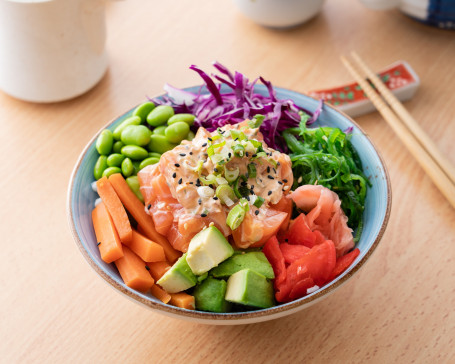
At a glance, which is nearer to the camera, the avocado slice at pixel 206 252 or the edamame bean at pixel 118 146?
the avocado slice at pixel 206 252

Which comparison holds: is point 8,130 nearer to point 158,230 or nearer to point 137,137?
point 137,137

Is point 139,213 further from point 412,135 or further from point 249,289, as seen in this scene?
point 412,135

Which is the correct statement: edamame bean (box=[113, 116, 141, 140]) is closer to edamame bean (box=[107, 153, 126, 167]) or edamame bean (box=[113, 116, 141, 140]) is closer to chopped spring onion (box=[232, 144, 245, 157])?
edamame bean (box=[107, 153, 126, 167])

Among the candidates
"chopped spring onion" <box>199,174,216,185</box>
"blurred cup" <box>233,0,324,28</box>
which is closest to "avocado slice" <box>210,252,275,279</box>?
"chopped spring onion" <box>199,174,216,185</box>

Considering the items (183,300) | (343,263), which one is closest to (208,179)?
(183,300)

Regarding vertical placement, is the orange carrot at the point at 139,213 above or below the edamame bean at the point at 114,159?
below

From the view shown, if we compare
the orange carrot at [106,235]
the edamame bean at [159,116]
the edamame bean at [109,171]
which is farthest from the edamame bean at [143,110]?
the orange carrot at [106,235]

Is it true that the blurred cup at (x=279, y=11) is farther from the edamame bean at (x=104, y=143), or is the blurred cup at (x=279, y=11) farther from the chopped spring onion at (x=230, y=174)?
the chopped spring onion at (x=230, y=174)
